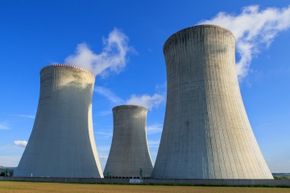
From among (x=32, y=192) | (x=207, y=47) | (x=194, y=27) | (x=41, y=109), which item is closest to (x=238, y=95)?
(x=207, y=47)

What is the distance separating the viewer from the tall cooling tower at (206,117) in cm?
2355

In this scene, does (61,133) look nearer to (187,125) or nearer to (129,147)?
(129,147)

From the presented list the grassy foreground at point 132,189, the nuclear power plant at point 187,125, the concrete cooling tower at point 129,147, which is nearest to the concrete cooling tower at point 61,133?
the nuclear power plant at point 187,125

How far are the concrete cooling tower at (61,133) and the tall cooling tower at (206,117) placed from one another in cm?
1025

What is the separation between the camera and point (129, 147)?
4219cm

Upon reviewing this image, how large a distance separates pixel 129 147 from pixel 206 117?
19.4 metres

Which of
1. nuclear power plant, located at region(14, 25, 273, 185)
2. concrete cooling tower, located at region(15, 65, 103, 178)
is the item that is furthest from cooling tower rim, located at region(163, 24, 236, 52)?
concrete cooling tower, located at region(15, 65, 103, 178)

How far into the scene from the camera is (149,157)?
4381 cm

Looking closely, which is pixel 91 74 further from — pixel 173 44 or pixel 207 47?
pixel 207 47

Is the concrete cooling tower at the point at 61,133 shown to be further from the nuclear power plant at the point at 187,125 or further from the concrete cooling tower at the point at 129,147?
the concrete cooling tower at the point at 129,147

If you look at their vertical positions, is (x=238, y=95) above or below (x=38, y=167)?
above

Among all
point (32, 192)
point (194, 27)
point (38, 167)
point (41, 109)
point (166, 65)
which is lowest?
point (32, 192)

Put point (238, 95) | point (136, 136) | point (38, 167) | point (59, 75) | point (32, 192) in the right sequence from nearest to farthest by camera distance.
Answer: point (32, 192) → point (238, 95) → point (38, 167) → point (59, 75) → point (136, 136)

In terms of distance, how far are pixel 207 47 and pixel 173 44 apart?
310 cm
